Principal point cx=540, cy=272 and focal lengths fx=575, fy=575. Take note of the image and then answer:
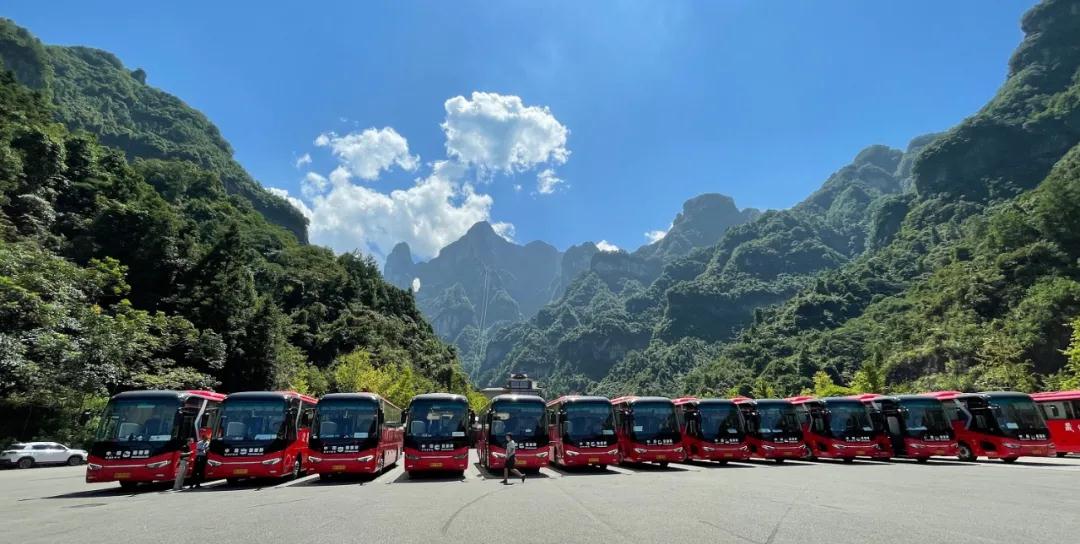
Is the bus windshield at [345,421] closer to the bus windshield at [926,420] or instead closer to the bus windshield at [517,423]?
the bus windshield at [517,423]

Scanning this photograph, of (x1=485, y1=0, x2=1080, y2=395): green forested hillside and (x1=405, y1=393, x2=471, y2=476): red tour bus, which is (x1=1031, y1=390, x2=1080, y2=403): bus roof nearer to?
(x1=485, y1=0, x2=1080, y2=395): green forested hillside

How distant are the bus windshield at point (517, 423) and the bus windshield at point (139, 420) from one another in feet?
31.4

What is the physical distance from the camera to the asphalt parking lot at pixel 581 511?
8.29m

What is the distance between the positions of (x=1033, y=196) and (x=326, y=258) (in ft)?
342

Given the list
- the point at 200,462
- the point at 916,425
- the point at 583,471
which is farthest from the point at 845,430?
the point at 200,462

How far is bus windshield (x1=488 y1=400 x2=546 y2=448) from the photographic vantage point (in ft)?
64.5

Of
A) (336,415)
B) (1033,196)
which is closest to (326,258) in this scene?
(336,415)

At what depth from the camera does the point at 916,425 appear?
77.2 ft

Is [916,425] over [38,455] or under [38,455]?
under

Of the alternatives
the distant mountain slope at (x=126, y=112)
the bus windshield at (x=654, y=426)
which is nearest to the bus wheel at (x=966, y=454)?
the bus windshield at (x=654, y=426)

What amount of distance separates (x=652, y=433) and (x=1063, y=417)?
63.2ft

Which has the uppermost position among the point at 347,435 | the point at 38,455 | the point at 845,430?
the point at 38,455

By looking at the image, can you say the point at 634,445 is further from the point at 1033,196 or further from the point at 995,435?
the point at 1033,196

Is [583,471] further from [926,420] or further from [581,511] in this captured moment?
[926,420]
